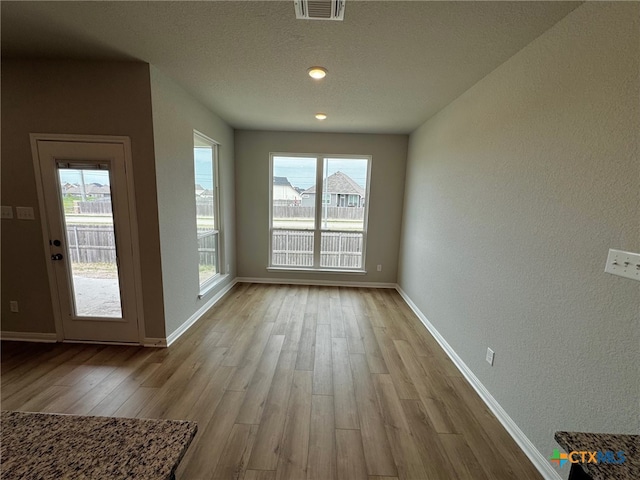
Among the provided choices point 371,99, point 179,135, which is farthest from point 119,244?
point 371,99

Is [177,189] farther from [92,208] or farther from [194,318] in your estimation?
[194,318]

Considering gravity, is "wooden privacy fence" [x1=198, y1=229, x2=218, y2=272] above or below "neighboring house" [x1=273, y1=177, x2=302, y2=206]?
below

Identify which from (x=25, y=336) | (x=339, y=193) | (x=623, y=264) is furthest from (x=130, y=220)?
(x=623, y=264)

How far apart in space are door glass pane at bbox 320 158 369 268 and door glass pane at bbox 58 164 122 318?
293cm

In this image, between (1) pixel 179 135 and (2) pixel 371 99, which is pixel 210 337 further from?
(2) pixel 371 99

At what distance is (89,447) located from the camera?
0.68m

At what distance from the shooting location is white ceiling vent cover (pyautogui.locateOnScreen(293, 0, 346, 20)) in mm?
1386

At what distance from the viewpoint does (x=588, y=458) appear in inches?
29.6

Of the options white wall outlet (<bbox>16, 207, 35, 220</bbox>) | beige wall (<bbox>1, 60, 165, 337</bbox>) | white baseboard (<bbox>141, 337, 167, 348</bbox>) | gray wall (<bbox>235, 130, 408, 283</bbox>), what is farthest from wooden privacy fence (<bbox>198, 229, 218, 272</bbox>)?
white wall outlet (<bbox>16, 207, 35, 220</bbox>)

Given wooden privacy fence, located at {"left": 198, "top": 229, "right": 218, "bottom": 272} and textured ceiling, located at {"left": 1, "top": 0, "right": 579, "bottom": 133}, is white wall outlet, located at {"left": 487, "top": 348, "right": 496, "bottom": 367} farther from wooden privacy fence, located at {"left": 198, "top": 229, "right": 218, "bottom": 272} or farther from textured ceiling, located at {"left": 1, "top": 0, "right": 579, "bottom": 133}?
wooden privacy fence, located at {"left": 198, "top": 229, "right": 218, "bottom": 272}

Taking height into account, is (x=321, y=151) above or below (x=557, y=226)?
A: above

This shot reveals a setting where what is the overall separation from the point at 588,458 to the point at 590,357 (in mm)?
741

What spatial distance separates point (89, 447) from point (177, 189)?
7.97 feet

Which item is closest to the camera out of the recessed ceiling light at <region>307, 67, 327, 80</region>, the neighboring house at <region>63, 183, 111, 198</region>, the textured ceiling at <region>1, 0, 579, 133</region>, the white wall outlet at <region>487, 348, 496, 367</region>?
the textured ceiling at <region>1, 0, 579, 133</region>
